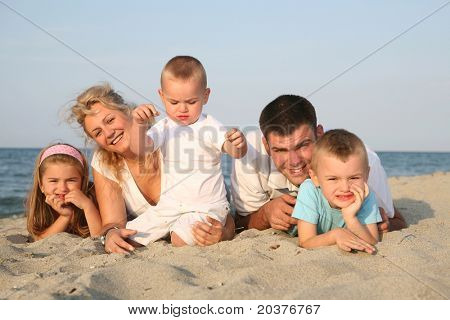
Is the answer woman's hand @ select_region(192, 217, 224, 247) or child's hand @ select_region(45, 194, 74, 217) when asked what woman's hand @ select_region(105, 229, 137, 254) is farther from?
child's hand @ select_region(45, 194, 74, 217)

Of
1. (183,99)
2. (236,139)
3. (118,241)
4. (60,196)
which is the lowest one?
(118,241)

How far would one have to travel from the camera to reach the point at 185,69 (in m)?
3.85

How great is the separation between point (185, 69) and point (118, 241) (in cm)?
133

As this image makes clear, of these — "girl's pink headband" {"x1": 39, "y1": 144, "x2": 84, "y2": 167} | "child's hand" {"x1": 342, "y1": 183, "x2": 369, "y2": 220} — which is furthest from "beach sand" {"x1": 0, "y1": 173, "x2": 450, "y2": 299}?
"girl's pink headband" {"x1": 39, "y1": 144, "x2": 84, "y2": 167}

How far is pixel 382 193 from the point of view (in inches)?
161

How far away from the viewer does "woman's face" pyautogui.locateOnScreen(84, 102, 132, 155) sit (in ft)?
13.5

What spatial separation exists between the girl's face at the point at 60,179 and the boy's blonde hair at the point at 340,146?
2.27 m

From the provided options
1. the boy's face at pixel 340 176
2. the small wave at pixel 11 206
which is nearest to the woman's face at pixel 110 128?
the boy's face at pixel 340 176

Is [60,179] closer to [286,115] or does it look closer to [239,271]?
[286,115]

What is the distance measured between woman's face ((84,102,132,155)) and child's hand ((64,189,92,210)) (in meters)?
0.52

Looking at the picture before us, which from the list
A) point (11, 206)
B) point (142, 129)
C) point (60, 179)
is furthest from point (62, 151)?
point (11, 206)
